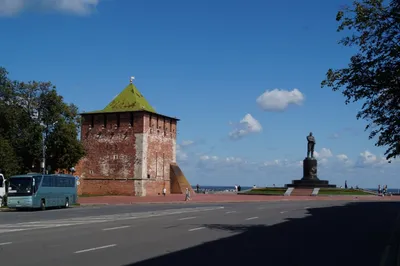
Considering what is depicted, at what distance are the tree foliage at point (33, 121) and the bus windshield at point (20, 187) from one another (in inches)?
331

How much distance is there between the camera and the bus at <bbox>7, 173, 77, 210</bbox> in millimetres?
35375

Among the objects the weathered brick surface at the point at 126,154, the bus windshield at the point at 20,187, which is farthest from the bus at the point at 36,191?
the weathered brick surface at the point at 126,154

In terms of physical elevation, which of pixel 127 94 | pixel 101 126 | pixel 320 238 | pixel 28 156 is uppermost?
pixel 127 94

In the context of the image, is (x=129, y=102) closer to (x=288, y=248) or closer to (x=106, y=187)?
(x=106, y=187)

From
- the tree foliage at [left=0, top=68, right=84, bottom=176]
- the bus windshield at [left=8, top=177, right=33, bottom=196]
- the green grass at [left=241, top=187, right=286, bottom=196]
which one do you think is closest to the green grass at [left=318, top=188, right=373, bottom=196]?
the green grass at [left=241, top=187, right=286, bottom=196]

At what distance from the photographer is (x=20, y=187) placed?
3572 centimetres

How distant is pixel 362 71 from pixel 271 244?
6.84m

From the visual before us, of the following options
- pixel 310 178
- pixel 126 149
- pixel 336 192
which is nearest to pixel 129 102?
pixel 126 149

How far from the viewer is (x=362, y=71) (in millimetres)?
17984

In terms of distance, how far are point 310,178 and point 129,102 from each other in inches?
990

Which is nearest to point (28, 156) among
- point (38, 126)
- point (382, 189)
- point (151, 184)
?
point (38, 126)

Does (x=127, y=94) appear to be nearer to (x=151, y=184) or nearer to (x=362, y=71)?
(x=151, y=184)

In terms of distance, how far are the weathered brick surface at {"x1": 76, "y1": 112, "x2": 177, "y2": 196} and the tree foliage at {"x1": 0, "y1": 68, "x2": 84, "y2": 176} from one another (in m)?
15.9

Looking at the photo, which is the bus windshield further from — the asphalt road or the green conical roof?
the green conical roof
